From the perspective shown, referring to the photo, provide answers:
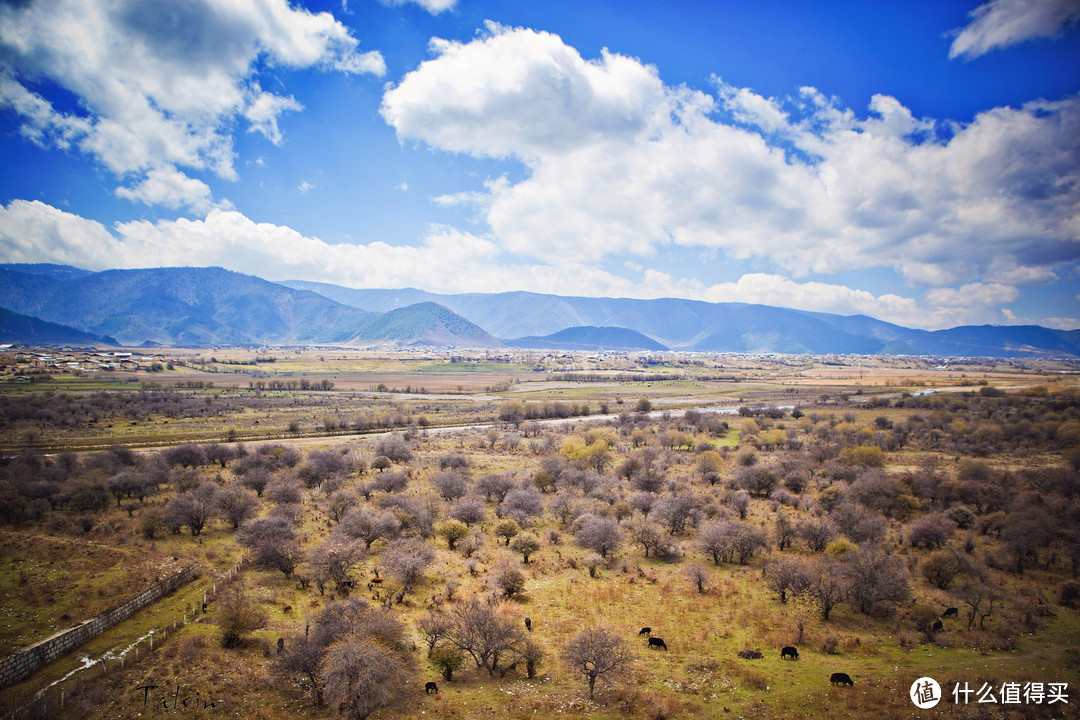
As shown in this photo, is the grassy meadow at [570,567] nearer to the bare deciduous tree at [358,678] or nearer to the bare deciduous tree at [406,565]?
the bare deciduous tree at [406,565]

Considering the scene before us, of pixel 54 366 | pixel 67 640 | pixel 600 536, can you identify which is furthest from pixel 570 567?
pixel 54 366

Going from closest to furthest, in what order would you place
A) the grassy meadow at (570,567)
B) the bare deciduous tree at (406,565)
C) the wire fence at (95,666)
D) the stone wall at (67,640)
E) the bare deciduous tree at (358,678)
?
the wire fence at (95,666)
the bare deciduous tree at (358,678)
the grassy meadow at (570,567)
the stone wall at (67,640)
the bare deciduous tree at (406,565)

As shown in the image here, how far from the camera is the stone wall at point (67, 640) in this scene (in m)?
19.9

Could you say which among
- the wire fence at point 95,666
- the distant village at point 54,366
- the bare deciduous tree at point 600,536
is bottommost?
the wire fence at point 95,666

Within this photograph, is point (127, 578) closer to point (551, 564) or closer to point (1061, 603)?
point (551, 564)

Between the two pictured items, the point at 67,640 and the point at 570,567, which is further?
the point at 570,567

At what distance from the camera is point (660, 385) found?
188625 mm

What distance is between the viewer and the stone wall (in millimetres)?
19861

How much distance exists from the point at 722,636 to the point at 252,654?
77.4ft

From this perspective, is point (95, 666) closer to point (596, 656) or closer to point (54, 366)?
point (596, 656)

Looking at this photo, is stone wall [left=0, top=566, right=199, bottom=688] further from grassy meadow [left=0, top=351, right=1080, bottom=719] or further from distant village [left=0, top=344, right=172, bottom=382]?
distant village [left=0, top=344, right=172, bottom=382]

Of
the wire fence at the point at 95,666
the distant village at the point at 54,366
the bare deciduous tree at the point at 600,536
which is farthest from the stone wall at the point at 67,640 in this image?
the distant village at the point at 54,366

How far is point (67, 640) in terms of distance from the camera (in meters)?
22.1

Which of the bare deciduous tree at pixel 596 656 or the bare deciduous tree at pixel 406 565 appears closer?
the bare deciduous tree at pixel 596 656
